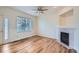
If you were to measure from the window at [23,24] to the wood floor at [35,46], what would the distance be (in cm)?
30

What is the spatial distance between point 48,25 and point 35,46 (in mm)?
682

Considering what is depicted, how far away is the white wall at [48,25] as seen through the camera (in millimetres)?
2571

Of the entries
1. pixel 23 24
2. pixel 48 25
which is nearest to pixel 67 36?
pixel 48 25

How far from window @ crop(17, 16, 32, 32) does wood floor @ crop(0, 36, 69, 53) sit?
296 mm

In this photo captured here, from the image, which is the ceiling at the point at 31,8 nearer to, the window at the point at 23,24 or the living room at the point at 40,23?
the living room at the point at 40,23

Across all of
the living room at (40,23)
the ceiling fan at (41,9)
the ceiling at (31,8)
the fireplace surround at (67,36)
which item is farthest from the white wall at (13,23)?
the fireplace surround at (67,36)

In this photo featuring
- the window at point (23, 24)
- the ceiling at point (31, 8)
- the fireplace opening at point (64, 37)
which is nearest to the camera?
the ceiling at point (31, 8)

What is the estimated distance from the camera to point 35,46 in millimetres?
2434

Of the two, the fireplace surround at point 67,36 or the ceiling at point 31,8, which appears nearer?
the ceiling at point 31,8

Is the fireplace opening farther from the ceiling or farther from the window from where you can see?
the window

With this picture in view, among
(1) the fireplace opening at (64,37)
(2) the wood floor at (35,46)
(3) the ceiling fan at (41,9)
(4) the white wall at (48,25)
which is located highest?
Result: (3) the ceiling fan at (41,9)

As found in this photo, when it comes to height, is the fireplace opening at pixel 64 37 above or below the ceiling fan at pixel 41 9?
below

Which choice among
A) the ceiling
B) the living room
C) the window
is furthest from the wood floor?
the ceiling

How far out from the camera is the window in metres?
2.53
